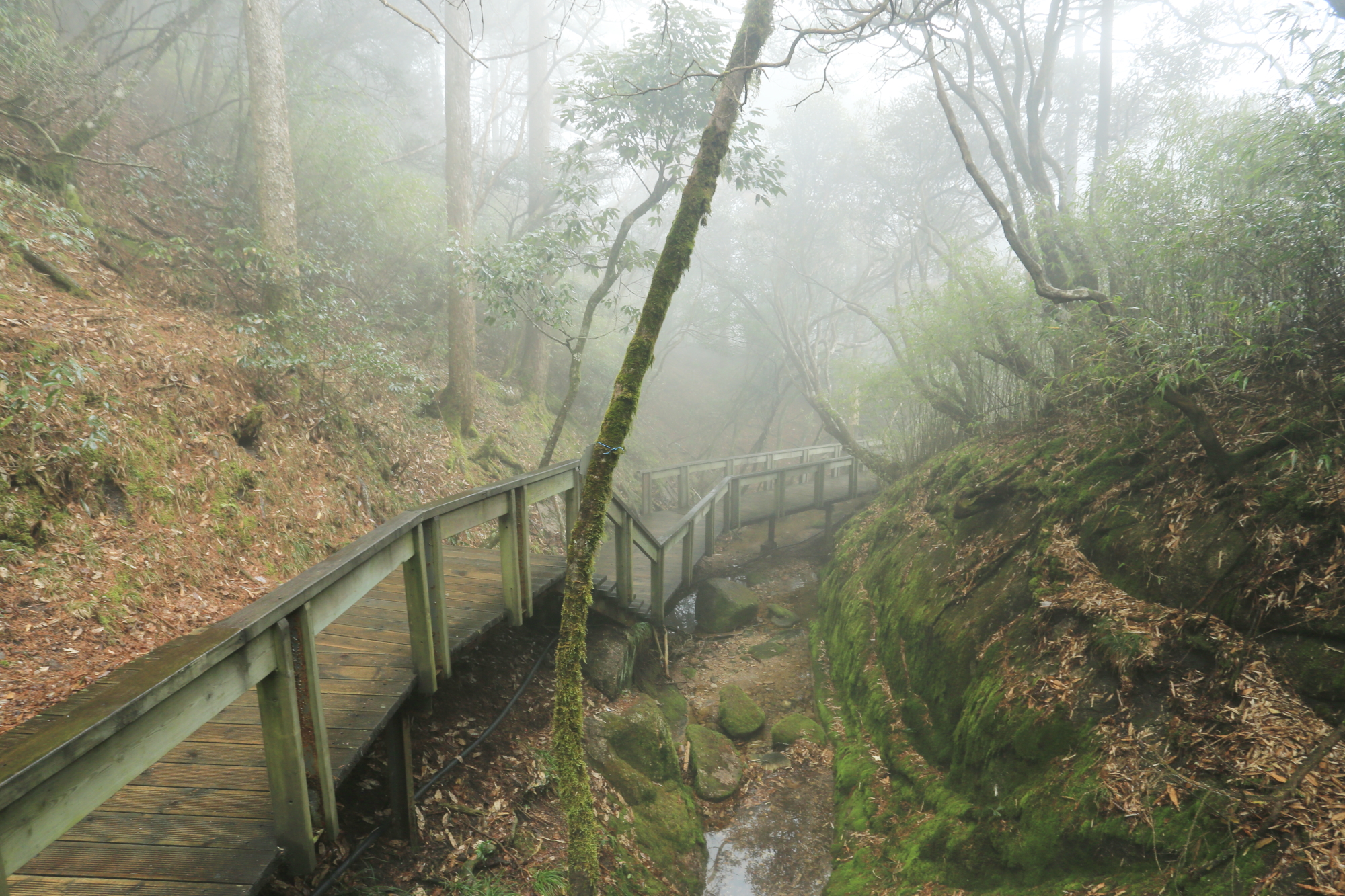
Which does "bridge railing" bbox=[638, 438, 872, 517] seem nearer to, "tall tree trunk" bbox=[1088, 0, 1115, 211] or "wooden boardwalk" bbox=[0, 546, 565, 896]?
"tall tree trunk" bbox=[1088, 0, 1115, 211]

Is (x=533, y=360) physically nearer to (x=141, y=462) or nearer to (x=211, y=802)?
(x=141, y=462)

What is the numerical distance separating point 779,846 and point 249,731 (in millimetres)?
3561

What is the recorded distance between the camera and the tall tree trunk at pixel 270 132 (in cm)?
704

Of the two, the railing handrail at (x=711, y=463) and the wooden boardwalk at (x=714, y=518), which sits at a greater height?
the railing handrail at (x=711, y=463)

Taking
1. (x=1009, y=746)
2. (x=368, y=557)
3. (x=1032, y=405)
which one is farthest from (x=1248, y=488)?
(x=368, y=557)

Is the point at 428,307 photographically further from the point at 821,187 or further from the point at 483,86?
the point at 483,86

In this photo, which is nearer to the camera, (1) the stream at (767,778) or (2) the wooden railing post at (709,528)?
(1) the stream at (767,778)

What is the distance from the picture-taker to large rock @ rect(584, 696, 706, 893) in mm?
4012

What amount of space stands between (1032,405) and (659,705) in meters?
5.06

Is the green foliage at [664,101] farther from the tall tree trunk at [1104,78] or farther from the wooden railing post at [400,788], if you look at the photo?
the wooden railing post at [400,788]

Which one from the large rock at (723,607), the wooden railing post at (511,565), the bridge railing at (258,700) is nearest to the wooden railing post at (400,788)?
the bridge railing at (258,700)

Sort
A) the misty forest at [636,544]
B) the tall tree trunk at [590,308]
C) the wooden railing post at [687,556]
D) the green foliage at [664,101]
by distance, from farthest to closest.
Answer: the green foliage at [664,101], the tall tree trunk at [590,308], the wooden railing post at [687,556], the misty forest at [636,544]

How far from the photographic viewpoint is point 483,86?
24.3 m

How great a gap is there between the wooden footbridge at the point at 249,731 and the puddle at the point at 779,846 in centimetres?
225
